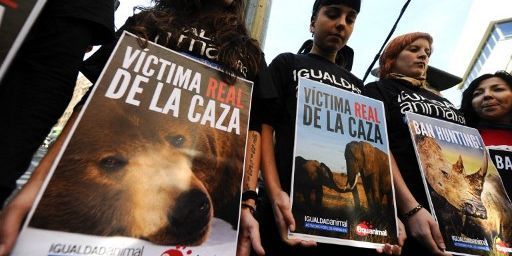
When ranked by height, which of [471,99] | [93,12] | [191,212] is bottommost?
[191,212]

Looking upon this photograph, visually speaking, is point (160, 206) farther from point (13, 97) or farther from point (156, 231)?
point (13, 97)

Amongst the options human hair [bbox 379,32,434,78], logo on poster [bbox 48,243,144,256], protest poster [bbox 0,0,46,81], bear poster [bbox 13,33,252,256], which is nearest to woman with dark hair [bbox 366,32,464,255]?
human hair [bbox 379,32,434,78]

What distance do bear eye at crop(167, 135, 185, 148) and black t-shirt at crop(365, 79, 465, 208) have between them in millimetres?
1040

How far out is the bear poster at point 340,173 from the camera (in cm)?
90

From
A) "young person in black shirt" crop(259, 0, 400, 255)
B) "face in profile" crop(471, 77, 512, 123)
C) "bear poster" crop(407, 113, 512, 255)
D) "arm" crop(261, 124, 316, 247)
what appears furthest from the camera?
"face in profile" crop(471, 77, 512, 123)

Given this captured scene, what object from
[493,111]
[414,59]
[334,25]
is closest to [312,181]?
[334,25]

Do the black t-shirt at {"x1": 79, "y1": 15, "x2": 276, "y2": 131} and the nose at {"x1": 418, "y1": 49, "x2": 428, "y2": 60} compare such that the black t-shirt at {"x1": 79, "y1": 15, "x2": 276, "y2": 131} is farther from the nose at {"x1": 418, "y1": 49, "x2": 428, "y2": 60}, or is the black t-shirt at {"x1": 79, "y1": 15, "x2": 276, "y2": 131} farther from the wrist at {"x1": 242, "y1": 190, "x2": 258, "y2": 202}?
the nose at {"x1": 418, "y1": 49, "x2": 428, "y2": 60}

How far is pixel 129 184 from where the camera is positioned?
63cm

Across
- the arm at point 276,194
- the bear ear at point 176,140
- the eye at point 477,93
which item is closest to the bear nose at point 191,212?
the bear ear at point 176,140

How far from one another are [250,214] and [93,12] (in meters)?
0.66

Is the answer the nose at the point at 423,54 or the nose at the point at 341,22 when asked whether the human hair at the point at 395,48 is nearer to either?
the nose at the point at 423,54

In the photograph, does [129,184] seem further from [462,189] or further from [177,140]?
[462,189]

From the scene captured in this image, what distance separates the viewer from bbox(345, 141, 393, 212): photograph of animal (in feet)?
3.28

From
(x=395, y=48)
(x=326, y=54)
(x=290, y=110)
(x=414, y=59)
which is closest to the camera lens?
(x=290, y=110)
